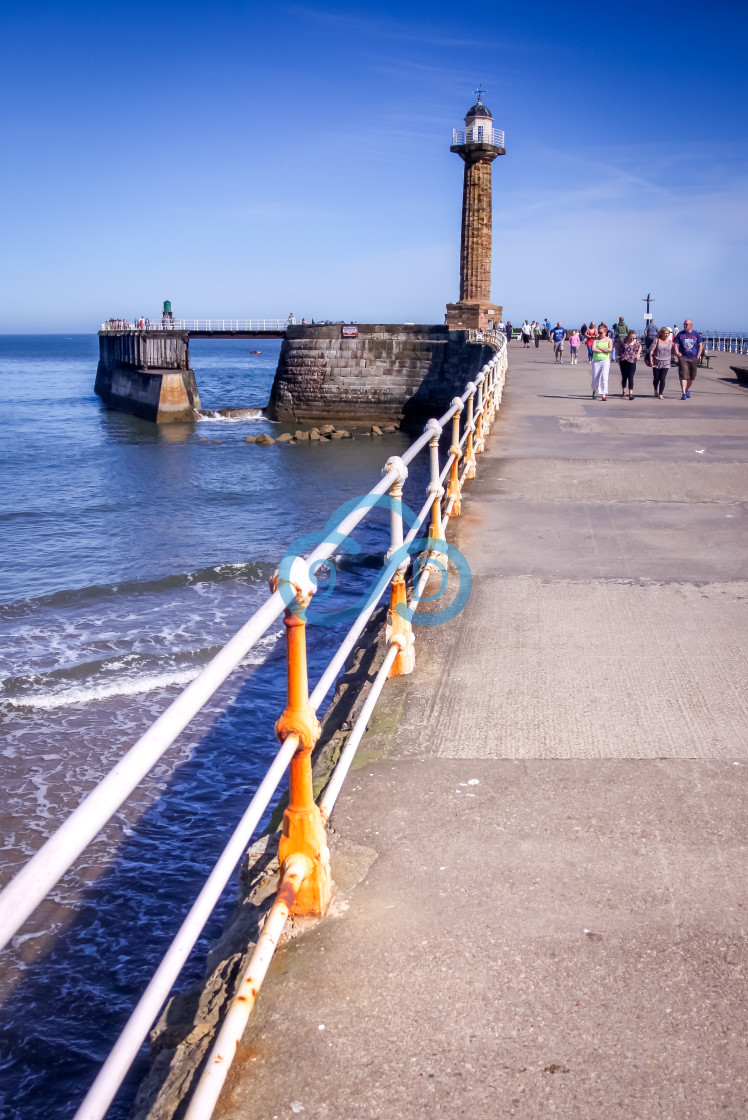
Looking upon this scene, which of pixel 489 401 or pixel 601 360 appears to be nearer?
pixel 489 401

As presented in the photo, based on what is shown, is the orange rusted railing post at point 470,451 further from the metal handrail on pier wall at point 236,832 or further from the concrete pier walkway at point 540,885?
the metal handrail on pier wall at point 236,832

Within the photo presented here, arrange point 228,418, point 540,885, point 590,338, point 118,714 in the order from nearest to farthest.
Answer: point 540,885, point 118,714, point 590,338, point 228,418

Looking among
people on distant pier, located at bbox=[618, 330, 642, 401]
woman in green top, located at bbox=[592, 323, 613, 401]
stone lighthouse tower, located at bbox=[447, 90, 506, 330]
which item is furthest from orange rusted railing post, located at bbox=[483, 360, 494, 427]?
stone lighthouse tower, located at bbox=[447, 90, 506, 330]

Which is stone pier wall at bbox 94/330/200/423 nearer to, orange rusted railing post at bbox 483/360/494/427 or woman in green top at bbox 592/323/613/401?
woman in green top at bbox 592/323/613/401

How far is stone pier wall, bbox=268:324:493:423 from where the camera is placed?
39969 millimetres

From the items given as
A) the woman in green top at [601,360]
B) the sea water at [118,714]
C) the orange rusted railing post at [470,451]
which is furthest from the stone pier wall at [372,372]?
the orange rusted railing post at [470,451]

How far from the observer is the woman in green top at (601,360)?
16.0 meters

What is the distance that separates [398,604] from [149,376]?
46.2 meters

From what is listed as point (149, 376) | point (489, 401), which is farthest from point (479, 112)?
point (489, 401)

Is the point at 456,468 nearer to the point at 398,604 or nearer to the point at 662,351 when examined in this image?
the point at 398,604

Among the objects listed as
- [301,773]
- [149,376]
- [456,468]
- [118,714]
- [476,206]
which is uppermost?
[476,206]

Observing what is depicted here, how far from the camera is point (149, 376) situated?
47562 mm

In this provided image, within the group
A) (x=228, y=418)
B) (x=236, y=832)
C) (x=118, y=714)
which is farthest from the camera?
(x=228, y=418)

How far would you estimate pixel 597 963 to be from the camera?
7.81 ft
